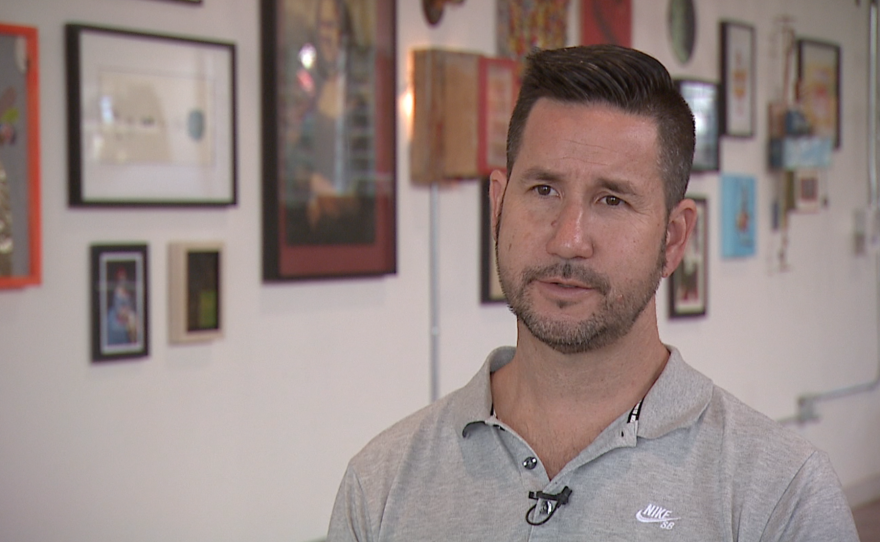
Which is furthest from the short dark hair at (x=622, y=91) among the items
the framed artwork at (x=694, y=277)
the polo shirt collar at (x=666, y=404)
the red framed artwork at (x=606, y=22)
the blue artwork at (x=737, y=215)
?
the blue artwork at (x=737, y=215)

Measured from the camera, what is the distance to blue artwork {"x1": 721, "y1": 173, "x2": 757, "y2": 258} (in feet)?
14.9

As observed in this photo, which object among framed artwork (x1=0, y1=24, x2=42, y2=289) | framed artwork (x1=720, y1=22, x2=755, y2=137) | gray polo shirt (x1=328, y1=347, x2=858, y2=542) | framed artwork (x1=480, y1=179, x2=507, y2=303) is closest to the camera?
gray polo shirt (x1=328, y1=347, x2=858, y2=542)

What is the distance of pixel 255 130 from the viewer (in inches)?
111

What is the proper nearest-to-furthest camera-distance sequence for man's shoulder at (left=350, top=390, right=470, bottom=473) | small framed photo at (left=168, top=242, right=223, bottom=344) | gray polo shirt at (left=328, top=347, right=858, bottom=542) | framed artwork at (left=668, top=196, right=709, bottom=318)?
gray polo shirt at (left=328, top=347, right=858, bottom=542), man's shoulder at (left=350, top=390, right=470, bottom=473), small framed photo at (left=168, top=242, right=223, bottom=344), framed artwork at (left=668, top=196, right=709, bottom=318)

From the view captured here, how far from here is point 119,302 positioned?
2.51m

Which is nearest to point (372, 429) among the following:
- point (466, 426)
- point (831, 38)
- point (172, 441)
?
point (172, 441)

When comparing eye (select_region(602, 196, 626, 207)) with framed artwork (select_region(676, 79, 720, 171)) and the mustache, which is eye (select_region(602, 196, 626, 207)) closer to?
the mustache

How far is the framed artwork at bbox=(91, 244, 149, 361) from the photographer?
2465 millimetres

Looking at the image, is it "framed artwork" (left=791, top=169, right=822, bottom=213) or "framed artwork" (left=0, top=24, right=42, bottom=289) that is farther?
"framed artwork" (left=791, top=169, right=822, bottom=213)

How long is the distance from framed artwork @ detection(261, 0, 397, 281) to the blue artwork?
6.29 feet

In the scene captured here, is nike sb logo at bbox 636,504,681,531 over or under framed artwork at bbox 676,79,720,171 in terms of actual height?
under

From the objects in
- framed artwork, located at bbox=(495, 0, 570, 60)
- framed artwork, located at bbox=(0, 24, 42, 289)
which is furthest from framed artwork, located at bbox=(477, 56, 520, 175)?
framed artwork, located at bbox=(0, 24, 42, 289)

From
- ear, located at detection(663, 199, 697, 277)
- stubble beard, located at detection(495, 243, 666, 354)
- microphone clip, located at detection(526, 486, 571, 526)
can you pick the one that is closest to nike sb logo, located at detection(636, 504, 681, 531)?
microphone clip, located at detection(526, 486, 571, 526)

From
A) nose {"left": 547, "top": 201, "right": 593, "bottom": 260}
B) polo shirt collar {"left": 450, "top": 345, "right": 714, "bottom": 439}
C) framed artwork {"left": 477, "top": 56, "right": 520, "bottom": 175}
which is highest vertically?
framed artwork {"left": 477, "top": 56, "right": 520, "bottom": 175}
